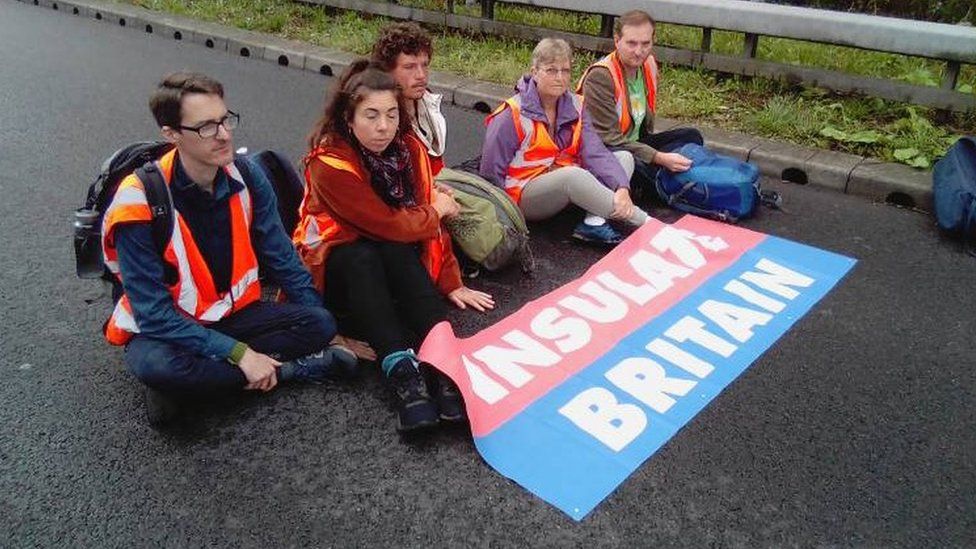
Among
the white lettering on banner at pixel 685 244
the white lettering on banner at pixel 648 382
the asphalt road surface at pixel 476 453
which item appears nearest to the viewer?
the asphalt road surface at pixel 476 453

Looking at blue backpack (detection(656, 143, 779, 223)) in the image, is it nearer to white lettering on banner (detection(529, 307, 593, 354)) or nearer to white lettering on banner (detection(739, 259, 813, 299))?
white lettering on banner (detection(739, 259, 813, 299))

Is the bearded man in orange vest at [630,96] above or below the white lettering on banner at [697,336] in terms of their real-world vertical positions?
above

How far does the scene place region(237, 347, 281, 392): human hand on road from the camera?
9.71ft

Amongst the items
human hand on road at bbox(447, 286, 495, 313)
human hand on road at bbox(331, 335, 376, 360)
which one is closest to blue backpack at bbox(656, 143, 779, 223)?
human hand on road at bbox(447, 286, 495, 313)

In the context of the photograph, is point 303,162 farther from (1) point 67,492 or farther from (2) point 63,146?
(2) point 63,146

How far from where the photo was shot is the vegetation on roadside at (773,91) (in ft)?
18.5

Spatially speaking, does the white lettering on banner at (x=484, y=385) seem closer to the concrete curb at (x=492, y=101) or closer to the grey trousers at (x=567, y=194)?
the grey trousers at (x=567, y=194)

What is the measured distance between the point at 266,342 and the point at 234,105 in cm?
467

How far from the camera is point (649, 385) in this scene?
317 centimetres

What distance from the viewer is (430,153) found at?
402 centimetres

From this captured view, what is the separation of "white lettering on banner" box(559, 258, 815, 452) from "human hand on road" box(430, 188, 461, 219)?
1.07 meters

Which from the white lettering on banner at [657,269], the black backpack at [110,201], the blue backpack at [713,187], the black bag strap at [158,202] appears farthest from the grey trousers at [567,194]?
the black bag strap at [158,202]

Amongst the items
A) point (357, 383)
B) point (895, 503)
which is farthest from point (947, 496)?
point (357, 383)

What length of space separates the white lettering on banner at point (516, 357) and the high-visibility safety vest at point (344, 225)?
19.7 inches
